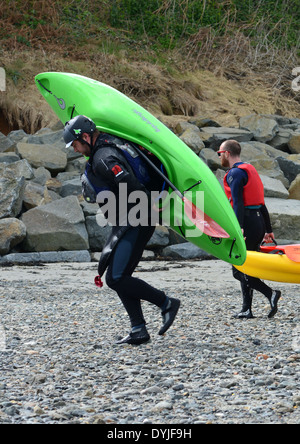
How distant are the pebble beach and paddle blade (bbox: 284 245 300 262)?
0.56 meters

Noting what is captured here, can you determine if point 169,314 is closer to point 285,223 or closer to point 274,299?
point 274,299

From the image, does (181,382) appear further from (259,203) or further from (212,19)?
(212,19)

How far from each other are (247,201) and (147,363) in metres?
2.08

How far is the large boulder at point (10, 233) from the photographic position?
1041 cm

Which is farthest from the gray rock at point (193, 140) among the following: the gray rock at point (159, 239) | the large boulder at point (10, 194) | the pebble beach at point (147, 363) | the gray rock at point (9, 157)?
the pebble beach at point (147, 363)

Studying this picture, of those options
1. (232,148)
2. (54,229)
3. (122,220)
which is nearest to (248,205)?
(232,148)

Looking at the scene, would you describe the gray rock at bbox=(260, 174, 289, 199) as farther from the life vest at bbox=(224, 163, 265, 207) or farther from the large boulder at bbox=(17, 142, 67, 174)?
the life vest at bbox=(224, 163, 265, 207)

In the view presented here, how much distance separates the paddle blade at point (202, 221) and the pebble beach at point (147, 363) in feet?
2.84

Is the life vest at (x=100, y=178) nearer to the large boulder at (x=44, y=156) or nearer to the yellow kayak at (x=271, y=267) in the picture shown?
the yellow kayak at (x=271, y=267)

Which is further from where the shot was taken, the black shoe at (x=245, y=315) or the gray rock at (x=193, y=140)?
the gray rock at (x=193, y=140)

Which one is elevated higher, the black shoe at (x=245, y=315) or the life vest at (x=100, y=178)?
the life vest at (x=100, y=178)

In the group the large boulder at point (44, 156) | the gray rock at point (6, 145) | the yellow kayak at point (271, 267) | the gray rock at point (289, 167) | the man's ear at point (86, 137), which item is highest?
the man's ear at point (86, 137)

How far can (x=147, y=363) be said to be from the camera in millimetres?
4562
